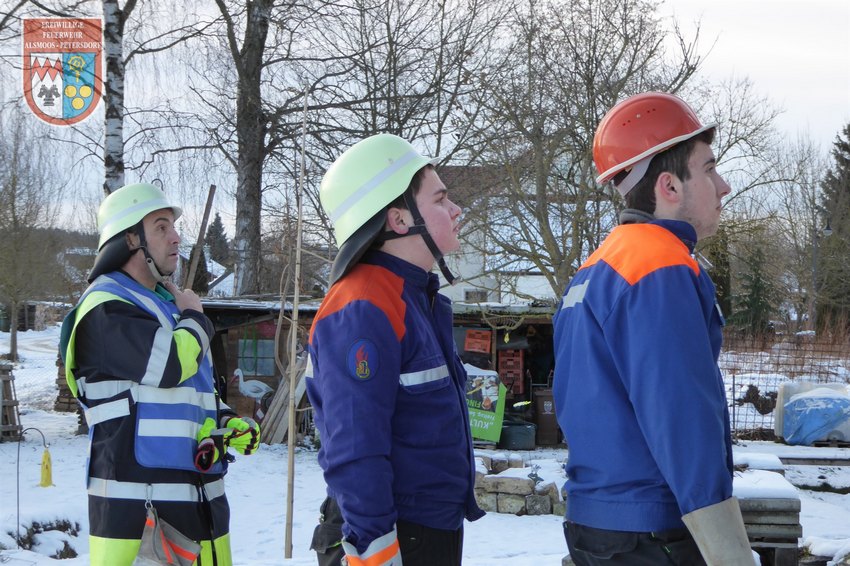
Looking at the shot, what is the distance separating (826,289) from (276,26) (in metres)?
27.0

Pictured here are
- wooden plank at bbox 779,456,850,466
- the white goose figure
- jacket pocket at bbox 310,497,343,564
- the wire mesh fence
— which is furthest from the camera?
the wire mesh fence

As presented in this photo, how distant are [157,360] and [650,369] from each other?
2.04 meters

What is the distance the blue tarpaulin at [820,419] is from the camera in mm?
13891

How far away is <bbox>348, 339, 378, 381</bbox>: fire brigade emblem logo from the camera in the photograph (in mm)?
2010

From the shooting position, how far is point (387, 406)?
6.66ft

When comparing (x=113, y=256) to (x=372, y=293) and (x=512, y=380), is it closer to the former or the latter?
(x=372, y=293)

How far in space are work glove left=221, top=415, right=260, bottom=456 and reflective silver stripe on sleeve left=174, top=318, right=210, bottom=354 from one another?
1.20ft

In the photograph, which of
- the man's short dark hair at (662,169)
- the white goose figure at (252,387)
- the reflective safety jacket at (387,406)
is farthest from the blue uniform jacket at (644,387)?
the white goose figure at (252,387)

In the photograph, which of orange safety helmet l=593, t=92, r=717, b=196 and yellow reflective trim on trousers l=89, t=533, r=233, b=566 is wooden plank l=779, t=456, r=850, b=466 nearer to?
yellow reflective trim on trousers l=89, t=533, r=233, b=566

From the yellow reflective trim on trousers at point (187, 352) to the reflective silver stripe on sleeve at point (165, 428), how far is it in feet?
0.56

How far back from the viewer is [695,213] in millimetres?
2100

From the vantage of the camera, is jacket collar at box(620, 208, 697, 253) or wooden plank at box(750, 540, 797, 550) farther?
wooden plank at box(750, 540, 797, 550)

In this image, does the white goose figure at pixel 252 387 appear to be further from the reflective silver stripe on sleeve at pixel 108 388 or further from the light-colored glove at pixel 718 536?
the light-colored glove at pixel 718 536

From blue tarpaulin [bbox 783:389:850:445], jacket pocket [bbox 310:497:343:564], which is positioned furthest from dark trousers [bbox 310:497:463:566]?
blue tarpaulin [bbox 783:389:850:445]
